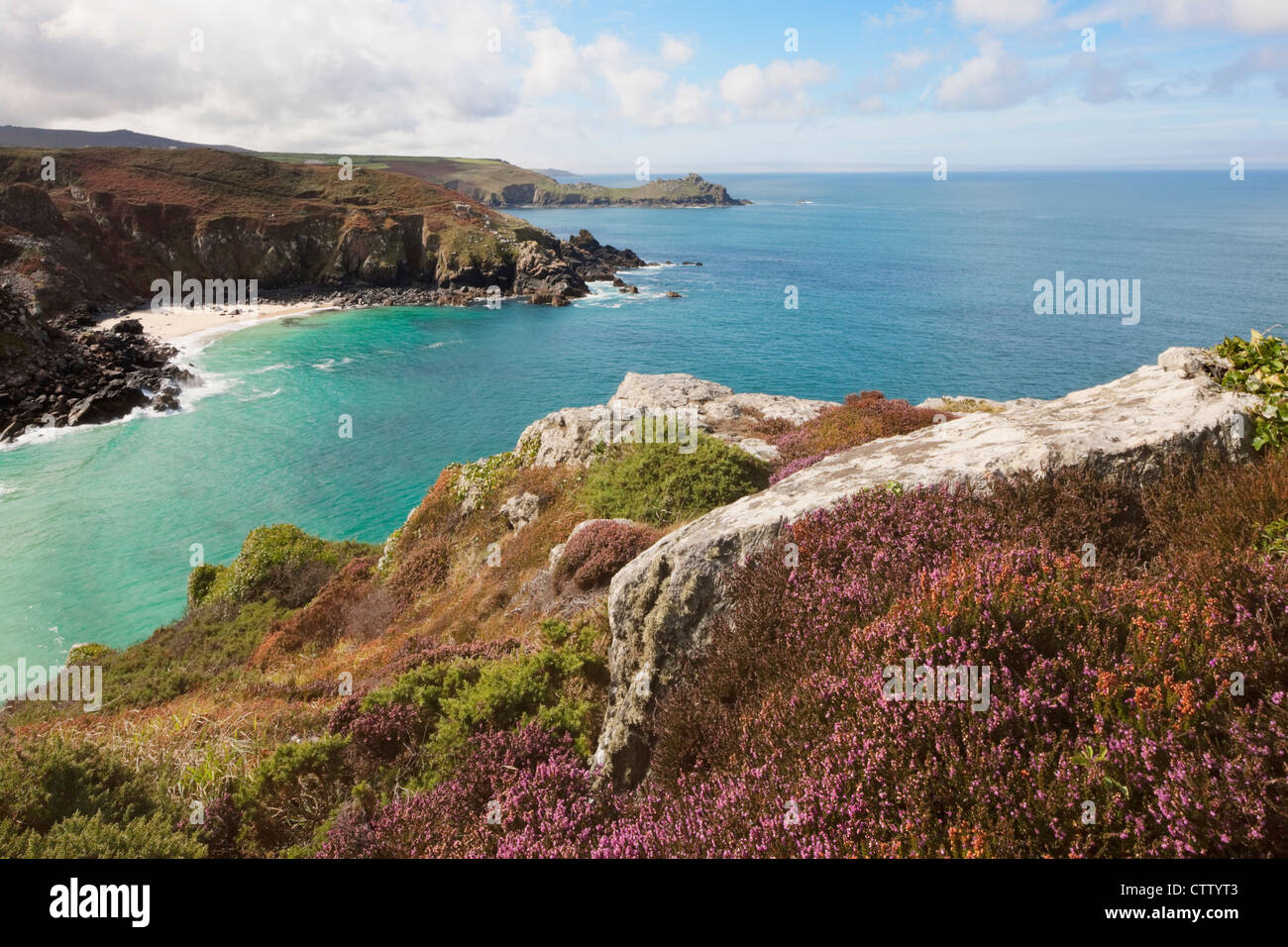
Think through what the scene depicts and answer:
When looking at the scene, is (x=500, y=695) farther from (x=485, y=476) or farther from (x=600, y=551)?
(x=485, y=476)

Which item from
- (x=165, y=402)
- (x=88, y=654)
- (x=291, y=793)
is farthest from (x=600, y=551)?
(x=165, y=402)

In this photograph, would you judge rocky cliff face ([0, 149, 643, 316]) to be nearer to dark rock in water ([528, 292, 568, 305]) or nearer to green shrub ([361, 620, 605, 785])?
dark rock in water ([528, 292, 568, 305])

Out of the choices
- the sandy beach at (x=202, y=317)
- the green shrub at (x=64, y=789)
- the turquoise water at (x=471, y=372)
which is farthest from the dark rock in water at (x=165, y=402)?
the green shrub at (x=64, y=789)

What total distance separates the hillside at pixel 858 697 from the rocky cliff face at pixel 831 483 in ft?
0.11

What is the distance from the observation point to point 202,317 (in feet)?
263

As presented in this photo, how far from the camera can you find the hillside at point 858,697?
3.36 metres

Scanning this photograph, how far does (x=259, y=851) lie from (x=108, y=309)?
94.5m

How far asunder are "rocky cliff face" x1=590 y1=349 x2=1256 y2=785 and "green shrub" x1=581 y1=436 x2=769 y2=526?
5136mm

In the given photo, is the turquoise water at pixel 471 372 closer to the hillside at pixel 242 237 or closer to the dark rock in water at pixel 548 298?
the dark rock in water at pixel 548 298

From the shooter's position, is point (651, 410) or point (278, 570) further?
point (278, 570)

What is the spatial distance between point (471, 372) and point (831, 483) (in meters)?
58.6

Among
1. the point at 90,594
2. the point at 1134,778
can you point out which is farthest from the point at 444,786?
the point at 90,594

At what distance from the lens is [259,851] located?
21.1 feet

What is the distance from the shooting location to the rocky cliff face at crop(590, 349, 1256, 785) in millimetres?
5996
